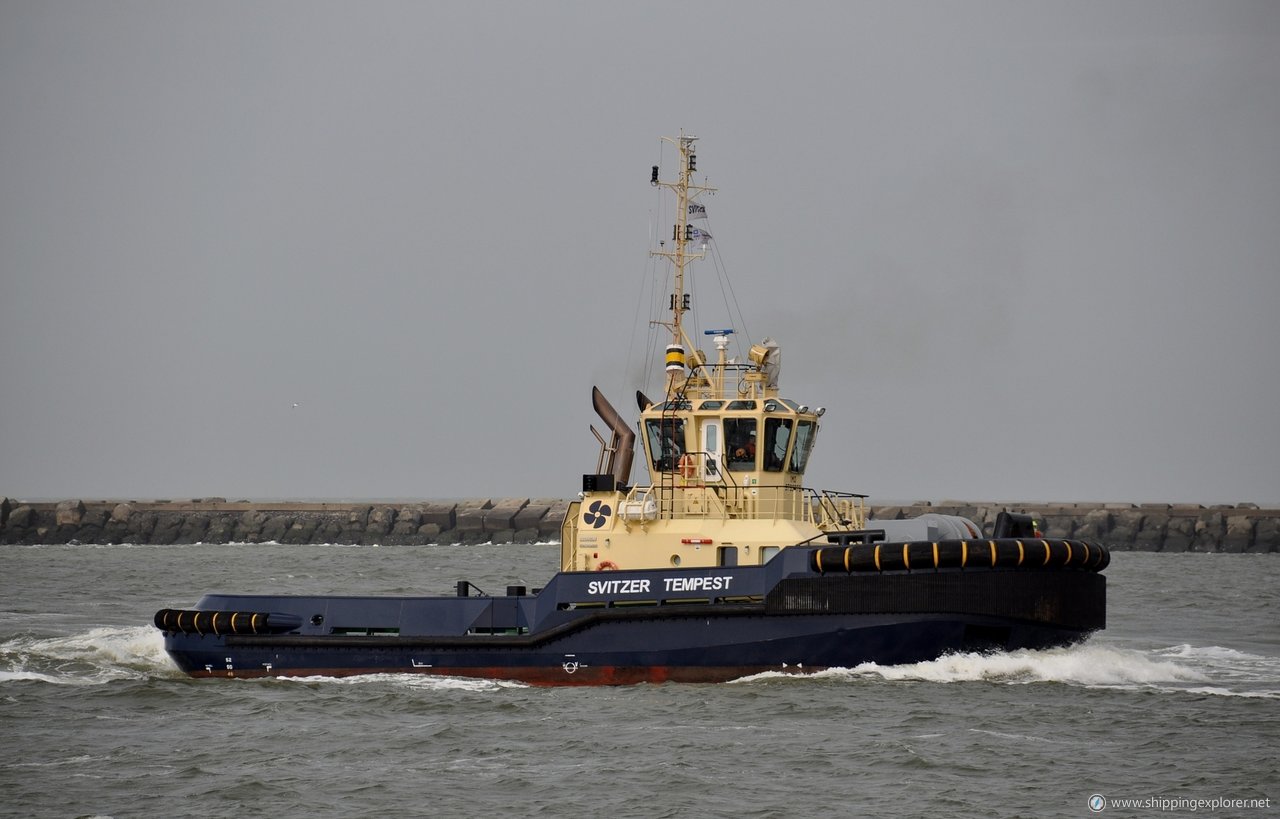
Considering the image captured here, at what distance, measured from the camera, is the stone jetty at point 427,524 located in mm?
57219

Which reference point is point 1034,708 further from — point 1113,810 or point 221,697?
point 221,697

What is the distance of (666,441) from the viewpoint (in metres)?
17.1

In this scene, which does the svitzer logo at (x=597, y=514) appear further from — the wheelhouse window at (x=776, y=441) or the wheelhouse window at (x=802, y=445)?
the wheelhouse window at (x=802, y=445)

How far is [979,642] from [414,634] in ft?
20.6

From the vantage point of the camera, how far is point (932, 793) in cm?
1160

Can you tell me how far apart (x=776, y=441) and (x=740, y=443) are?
412 millimetres

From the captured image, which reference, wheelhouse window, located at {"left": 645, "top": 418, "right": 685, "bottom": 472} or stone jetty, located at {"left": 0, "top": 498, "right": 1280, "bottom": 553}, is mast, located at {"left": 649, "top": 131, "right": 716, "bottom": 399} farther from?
stone jetty, located at {"left": 0, "top": 498, "right": 1280, "bottom": 553}

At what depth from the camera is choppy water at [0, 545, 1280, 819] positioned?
37.9 feet

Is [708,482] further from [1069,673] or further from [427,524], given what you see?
[427,524]

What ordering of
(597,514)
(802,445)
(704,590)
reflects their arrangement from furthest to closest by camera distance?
(802,445)
(597,514)
(704,590)

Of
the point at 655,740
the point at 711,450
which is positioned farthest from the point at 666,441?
the point at 655,740

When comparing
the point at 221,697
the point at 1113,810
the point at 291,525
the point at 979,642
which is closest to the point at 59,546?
the point at 291,525

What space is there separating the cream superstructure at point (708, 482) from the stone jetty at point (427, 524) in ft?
132

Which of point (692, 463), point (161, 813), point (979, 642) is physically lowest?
point (161, 813)
